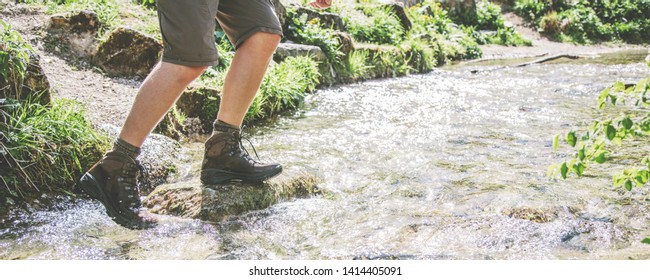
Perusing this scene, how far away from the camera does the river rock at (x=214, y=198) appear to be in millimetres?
2746

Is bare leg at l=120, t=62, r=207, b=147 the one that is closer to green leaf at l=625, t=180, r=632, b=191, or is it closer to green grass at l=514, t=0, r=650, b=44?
green leaf at l=625, t=180, r=632, b=191

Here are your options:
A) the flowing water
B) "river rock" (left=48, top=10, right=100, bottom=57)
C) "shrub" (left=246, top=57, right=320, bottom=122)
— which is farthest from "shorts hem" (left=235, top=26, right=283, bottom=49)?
"river rock" (left=48, top=10, right=100, bottom=57)

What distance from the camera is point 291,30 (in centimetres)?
865

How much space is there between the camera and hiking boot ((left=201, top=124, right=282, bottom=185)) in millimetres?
2840

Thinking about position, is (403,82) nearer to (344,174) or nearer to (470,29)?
(344,174)

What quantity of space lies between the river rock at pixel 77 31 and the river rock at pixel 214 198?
10.9ft

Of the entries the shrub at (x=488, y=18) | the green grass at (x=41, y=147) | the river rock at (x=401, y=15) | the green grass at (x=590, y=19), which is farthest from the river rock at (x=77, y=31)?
the green grass at (x=590, y=19)

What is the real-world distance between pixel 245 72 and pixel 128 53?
334 cm

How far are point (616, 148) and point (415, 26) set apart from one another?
8.91 meters

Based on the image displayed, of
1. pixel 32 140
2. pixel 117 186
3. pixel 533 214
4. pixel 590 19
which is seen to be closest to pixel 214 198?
pixel 117 186

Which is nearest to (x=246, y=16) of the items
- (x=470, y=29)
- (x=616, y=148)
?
(x=616, y=148)

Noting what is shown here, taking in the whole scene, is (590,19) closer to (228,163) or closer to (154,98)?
(228,163)

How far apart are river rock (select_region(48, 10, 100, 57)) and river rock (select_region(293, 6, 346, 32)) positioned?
4.01 meters

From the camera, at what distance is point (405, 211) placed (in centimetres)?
288
